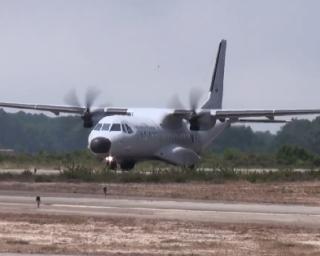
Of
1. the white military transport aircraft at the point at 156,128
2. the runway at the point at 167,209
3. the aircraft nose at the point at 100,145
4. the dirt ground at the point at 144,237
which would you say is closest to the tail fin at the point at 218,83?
the white military transport aircraft at the point at 156,128

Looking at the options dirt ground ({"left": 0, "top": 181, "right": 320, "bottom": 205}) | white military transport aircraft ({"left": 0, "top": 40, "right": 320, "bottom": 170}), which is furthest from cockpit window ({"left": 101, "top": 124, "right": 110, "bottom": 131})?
dirt ground ({"left": 0, "top": 181, "right": 320, "bottom": 205})

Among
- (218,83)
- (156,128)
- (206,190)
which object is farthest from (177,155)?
(206,190)

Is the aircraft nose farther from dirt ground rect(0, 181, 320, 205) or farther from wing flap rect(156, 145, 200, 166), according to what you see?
dirt ground rect(0, 181, 320, 205)

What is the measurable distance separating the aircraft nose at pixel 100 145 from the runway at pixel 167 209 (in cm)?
1784

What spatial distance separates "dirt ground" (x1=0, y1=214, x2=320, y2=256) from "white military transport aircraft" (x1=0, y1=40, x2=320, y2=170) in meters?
26.1

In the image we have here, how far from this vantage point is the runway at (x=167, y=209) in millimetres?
25938

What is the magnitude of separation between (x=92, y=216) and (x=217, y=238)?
15.7 ft

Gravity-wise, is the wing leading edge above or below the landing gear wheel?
above

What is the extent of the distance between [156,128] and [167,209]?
27.1 meters

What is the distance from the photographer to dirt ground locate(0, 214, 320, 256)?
63.8 ft

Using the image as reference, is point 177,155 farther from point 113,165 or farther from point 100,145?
point 100,145

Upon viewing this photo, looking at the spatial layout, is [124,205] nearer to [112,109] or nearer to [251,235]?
[251,235]

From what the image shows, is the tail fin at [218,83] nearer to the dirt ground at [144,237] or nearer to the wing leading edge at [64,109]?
the wing leading edge at [64,109]

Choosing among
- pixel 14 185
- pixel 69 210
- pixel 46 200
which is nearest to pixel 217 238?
pixel 69 210
